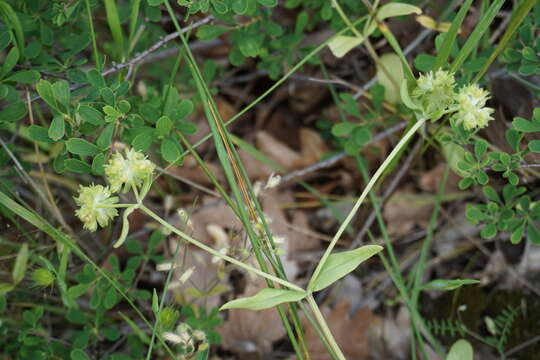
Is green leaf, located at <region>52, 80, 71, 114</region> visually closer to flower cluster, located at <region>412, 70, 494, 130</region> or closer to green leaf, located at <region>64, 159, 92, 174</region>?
green leaf, located at <region>64, 159, 92, 174</region>

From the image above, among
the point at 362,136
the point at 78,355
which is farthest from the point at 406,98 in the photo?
the point at 78,355

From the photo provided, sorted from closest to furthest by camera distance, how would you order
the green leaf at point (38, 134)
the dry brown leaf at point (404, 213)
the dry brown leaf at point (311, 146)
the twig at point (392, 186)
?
the green leaf at point (38, 134), the twig at point (392, 186), the dry brown leaf at point (404, 213), the dry brown leaf at point (311, 146)

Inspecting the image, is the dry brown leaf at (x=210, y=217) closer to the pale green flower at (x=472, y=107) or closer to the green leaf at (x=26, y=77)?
the green leaf at (x=26, y=77)

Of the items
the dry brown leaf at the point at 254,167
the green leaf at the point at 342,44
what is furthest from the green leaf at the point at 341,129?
the dry brown leaf at the point at 254,167

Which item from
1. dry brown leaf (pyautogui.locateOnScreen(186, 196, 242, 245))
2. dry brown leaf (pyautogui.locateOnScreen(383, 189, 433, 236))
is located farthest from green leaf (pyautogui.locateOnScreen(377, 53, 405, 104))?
dry brown leaf (pyautogui.locateOnScreen(186, 196, 242, 245))

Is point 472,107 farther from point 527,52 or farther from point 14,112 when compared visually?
point 14,112

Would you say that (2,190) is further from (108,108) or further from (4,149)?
(108,108)
